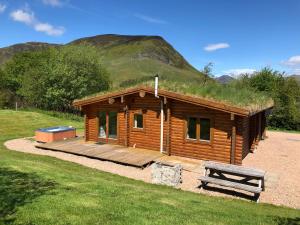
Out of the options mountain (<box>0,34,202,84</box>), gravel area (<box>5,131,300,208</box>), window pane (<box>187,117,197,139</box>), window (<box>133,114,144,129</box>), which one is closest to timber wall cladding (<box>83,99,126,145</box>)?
window (<box>133,114,144,129</box>)

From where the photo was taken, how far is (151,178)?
1195 centimetres

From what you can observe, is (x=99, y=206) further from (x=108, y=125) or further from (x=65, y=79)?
(x=65, y=79)

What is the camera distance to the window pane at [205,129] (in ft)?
50.4

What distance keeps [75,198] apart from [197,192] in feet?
16.4

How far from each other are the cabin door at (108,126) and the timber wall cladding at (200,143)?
4.12m

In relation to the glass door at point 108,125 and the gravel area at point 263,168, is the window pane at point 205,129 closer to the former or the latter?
the gravel area at point 263,168

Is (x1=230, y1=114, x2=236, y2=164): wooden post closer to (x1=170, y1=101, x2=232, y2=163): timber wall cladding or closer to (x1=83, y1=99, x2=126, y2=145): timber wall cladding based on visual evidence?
(x1=170, y1=101, x2=232, y2=163): timber wall cladding

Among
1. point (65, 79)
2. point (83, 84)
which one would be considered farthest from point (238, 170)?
point (83, 84)

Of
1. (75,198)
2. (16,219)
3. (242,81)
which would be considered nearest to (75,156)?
(75,198)

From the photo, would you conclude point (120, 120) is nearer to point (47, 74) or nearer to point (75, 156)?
point (75, 156)

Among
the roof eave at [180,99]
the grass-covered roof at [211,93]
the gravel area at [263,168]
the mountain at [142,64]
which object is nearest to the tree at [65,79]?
the gravel area at [263,168]

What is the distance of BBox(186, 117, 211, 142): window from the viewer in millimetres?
15371

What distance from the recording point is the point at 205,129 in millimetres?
15430

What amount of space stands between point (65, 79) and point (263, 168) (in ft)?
98.4
